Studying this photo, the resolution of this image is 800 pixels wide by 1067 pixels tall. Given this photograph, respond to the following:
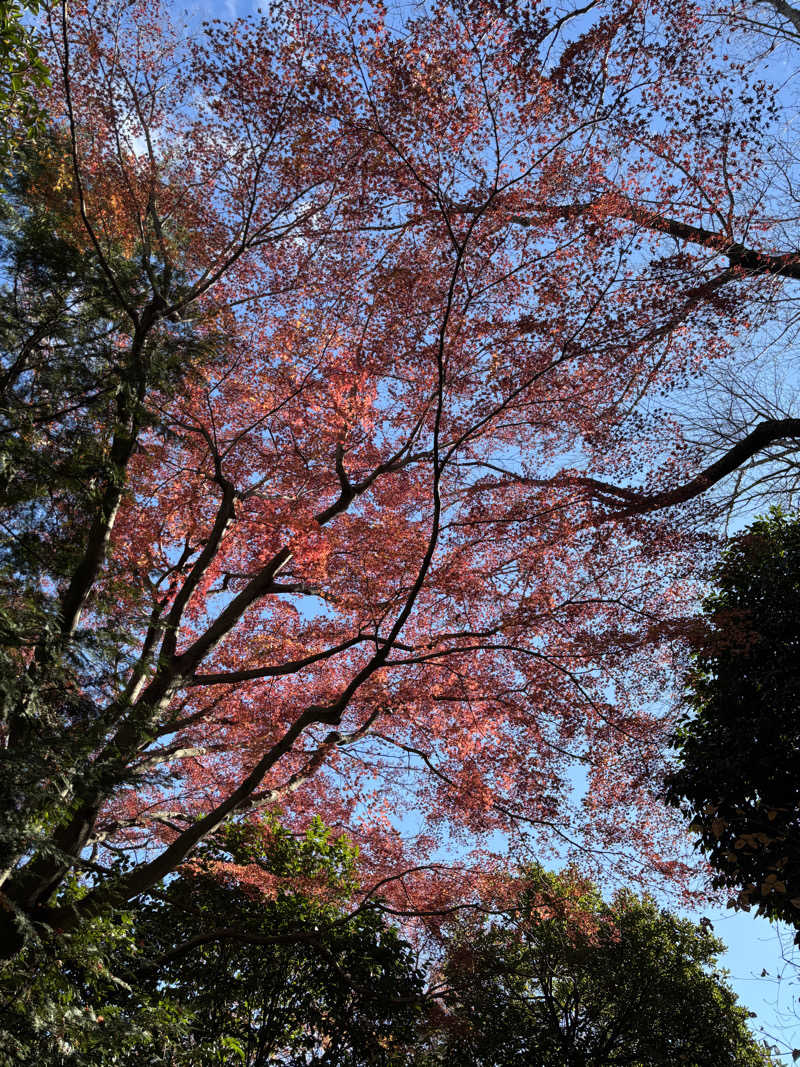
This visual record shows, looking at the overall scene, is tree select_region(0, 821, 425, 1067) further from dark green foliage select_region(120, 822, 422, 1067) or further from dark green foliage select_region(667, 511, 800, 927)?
dark green foliage select_region(667, 511, 800, 927)

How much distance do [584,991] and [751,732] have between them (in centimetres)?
548

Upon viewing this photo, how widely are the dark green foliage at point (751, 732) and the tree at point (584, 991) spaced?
9.00ft

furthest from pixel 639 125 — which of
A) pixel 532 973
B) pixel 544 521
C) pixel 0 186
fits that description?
pixel 532 973

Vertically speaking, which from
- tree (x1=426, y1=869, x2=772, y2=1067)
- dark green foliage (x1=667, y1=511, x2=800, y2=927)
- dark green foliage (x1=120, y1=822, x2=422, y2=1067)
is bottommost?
dark green foliage (x1=120, y1=822, x2=422, y2=1067)

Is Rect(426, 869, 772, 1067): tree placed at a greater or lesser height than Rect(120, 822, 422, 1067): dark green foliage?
greater

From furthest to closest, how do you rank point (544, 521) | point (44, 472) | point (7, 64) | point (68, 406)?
point (544, 521)
point (68, 406)
point (44, 472)
point (7, 64)

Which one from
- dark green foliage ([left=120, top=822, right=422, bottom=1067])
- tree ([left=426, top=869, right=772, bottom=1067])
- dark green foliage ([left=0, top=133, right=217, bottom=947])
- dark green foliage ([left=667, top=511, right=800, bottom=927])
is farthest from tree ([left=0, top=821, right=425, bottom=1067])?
dark green foliage ([left=667, top=511, right=800, bottom=927])

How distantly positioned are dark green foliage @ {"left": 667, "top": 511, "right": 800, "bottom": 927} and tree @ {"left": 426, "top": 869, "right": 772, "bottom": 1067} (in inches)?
108

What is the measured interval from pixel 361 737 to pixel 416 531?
2.69 m

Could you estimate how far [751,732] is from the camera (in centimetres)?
682

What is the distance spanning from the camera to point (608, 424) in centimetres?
841

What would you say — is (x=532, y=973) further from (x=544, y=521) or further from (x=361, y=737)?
(x=544, y=521)

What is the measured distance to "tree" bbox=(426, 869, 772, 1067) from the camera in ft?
29.5

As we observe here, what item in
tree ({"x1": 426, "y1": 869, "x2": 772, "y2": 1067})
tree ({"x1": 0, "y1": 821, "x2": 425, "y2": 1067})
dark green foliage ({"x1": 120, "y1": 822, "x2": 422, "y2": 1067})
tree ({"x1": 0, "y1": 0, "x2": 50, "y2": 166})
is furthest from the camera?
tree ({"x1": 426, "y1": 869, "x2": 772, "y2": 1067})
